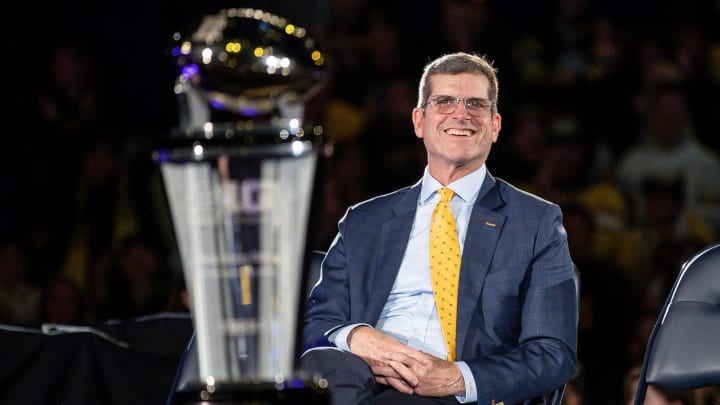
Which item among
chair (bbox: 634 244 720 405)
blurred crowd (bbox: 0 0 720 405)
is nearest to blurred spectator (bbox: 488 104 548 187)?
blurred crowd (bbox: 0 0 720 405)

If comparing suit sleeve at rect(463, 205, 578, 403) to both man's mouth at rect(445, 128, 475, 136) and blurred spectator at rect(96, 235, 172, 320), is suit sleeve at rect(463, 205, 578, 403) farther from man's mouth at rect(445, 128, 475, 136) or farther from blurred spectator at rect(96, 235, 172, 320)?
blurred spectator at rect(96, 235, 172, 320)

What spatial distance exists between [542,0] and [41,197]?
93.3 inches

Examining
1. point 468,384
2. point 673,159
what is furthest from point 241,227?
point 673,159

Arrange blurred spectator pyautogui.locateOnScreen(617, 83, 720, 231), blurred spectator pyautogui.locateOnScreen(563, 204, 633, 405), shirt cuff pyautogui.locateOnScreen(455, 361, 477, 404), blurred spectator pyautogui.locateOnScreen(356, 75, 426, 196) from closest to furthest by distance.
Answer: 1. shirt cuff pyautogui.locateOnScreen(455, 361, 477, 404)
2. blurred spectator pyautogui.locateOnScreen(563, 204, 633, 405)
3. blurred spectator pyautogui.locateOnScreen(356, 75, 426, 196)
4. blurred spectator pyautogui.locateOnScreen(617, 83, 720, 231)

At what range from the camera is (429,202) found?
2.50m

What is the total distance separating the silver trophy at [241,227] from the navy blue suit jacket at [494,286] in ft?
3.11

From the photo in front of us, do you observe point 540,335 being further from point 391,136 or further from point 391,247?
point 391,136

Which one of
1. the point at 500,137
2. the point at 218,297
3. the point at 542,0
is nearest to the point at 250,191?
the point at 218,297

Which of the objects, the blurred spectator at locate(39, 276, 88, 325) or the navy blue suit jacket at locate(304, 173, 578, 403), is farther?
the blurred spectator at locate(39, 276, 88, 325)

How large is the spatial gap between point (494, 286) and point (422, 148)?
228cm

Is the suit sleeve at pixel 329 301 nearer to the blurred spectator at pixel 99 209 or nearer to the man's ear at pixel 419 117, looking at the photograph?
the man's ear at pixel 419 117

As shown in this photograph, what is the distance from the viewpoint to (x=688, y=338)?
2.09m

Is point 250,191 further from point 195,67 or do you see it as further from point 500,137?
point 500,137

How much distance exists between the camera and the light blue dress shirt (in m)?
2.33
